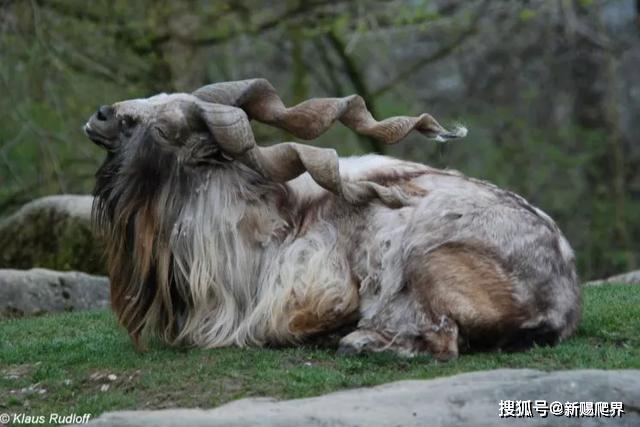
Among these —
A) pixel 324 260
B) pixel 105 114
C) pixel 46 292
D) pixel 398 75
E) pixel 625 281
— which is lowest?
pixel 625 281

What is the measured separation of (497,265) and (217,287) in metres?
1.79

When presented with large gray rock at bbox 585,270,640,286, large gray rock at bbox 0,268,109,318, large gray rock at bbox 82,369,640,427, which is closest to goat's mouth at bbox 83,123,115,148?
large gray rock at bbox 82,369,640,427

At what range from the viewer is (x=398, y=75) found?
22031 millimetres

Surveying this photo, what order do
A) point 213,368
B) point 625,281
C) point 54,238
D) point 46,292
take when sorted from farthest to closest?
1. point 54,238
2. point 625,281
3. point 46,292
4. point 213,368

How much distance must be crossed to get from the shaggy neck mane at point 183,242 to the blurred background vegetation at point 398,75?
7.59m

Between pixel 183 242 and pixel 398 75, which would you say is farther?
pixel 398 75

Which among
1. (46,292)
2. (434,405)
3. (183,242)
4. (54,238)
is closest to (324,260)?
(183,242)

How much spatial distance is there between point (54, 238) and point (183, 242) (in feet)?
17.0

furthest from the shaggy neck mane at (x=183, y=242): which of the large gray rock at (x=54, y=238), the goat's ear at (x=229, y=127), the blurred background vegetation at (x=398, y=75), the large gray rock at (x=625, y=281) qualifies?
the blurred background vegetation at (x=398, y=75)

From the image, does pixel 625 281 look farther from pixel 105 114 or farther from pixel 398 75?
pixel 398 75

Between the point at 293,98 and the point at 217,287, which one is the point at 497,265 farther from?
the point at 293,98

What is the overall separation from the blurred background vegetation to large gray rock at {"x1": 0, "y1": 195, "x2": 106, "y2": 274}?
8.06 ft

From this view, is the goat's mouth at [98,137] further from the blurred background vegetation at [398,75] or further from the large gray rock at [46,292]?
the blurred background vegetation at [398,75]

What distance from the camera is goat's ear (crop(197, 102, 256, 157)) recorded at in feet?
27.3
